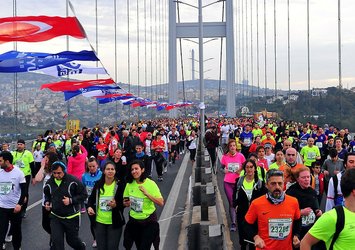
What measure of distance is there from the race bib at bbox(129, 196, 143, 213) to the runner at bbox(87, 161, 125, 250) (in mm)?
152

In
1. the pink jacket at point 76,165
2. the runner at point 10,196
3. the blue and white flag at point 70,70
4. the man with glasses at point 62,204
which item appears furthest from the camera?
the blue and white flag at point 70,70

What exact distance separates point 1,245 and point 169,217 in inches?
145

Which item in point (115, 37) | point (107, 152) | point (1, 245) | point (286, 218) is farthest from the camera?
point (115, 37)

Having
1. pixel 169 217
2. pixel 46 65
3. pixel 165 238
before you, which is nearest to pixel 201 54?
pixel 46 65

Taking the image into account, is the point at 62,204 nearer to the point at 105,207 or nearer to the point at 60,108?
the point at 105,207

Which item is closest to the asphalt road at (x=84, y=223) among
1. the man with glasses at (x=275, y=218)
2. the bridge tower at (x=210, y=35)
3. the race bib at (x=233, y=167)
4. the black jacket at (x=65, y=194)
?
the race bib at (x=233, y=167)

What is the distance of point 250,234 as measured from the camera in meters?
4.98

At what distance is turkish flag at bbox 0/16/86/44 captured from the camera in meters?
12.4

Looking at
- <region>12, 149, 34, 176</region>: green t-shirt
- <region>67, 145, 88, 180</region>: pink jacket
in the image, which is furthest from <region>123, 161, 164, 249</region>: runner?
<region>12, 149, 34, 176</region>: green t-shirt

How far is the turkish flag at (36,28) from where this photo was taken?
40.7 ft

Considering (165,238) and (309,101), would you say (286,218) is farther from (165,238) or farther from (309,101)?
(309,101)

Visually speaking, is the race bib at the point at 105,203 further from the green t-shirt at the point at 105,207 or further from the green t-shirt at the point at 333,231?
the green t-shirt at the point at 333,231

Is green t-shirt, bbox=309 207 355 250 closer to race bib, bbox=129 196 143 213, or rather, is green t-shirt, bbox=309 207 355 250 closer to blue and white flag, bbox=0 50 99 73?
race bib, bbox=129 196 143 213

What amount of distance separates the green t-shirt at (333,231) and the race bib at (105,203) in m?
3.29
